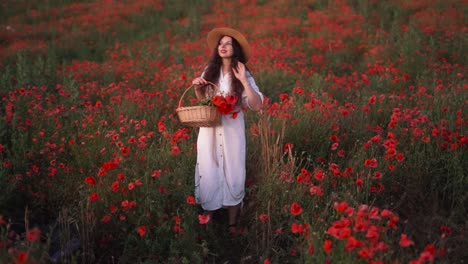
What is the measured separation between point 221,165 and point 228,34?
3.30 feet

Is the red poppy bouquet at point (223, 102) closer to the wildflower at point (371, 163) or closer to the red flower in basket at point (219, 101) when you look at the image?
the red flower in basket at point (219, 101)

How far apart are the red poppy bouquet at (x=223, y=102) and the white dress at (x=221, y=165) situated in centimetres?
19

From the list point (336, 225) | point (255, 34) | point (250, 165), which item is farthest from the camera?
point (255, 34)

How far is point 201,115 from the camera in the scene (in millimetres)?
2768

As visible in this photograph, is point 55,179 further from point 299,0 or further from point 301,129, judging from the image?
point 299,0

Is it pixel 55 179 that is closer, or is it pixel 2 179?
pixel 2 179

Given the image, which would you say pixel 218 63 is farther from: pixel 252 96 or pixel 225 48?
pixel 252 96

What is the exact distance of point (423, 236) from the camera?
2494 millimetres

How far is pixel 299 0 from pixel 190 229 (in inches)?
436

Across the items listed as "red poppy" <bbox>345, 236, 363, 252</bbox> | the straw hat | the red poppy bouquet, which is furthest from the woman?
"red poppy" <bbox>345, 236, 363, 252</bbox>

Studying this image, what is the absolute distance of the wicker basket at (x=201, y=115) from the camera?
9.04ft

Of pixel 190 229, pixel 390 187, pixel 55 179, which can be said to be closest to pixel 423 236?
pixel 390 187

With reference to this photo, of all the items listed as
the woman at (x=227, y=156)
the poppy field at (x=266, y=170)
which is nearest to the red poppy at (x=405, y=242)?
the poppy field at (x=266, y=170)

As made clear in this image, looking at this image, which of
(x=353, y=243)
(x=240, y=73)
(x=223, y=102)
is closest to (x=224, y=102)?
(x=223, y=102)
